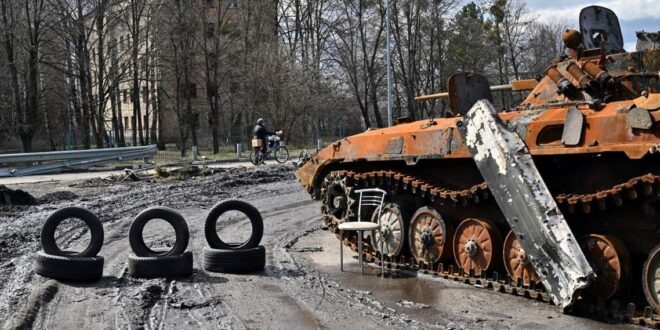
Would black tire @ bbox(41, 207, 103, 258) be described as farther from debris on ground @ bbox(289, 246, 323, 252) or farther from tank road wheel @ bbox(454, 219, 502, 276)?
tank road wheel @ bbox(454, 219, 502, 276)

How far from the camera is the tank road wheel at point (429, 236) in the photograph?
818cm

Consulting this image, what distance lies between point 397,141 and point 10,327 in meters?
4.66

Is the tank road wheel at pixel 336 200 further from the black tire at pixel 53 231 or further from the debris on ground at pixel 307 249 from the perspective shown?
the black tire at pixel 53 231

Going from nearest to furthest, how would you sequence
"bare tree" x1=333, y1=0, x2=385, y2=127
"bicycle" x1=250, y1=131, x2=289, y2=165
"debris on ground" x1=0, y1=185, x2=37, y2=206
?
1. "debris on ground" x1=0, y1=185, x2=37, y2=206
2. "bicycle" x1=250, y1=131, x2=289, y2=165
3. "bare tree" x1=333, y1=0, x2=385, y2=127

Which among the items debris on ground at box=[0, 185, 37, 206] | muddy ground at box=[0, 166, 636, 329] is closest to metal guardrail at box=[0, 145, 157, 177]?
debris on ground at box=[0, 185, 37, 206]

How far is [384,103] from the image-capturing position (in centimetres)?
5728

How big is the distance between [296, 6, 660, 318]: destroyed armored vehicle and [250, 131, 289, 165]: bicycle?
51.7ft

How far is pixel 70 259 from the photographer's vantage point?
757cm

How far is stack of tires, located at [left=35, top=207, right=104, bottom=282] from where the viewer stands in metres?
7.56

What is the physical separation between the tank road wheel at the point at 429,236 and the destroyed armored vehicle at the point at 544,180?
0.04 feet

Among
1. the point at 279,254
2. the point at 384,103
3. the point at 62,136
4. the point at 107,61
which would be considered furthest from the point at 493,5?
the point at 279,254

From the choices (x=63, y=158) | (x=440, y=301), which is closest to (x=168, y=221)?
(x=440, y=301)

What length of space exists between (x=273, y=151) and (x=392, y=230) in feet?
58.9

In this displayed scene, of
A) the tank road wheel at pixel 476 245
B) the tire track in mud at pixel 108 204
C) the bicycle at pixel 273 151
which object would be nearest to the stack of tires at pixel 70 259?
the tire track in mud at pixel 108 204
